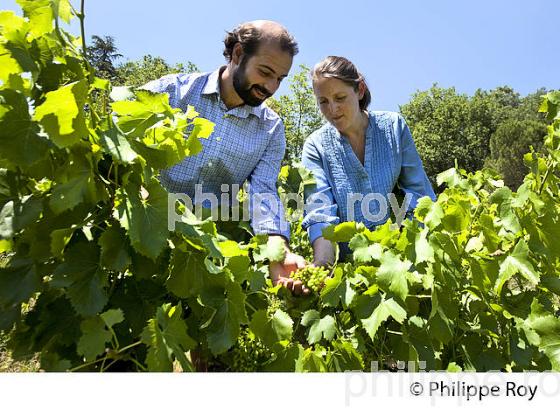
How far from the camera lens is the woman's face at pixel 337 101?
8.71 feet

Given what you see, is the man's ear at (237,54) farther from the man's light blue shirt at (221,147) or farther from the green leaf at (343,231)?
the green leaf at (343,231)

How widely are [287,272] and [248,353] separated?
0.44m

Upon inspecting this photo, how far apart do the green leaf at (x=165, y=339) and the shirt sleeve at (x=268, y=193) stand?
967mm

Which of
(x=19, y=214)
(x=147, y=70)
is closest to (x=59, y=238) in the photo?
(x=19, y=214)

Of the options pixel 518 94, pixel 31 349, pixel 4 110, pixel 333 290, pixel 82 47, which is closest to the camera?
pixel 4 110

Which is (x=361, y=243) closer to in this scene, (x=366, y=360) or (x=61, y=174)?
(x=366, y=360)

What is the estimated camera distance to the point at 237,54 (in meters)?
2.58

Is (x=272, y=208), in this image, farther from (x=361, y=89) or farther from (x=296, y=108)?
(x=296, y=108)

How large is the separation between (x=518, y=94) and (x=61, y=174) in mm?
69237

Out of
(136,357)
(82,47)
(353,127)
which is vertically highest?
(353,127)

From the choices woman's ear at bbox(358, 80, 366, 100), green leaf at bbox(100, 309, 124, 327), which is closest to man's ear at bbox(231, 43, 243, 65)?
woman's ear at bbox(358, 80, 366, 100)

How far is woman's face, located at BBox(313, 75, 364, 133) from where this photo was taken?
8.71 feet
